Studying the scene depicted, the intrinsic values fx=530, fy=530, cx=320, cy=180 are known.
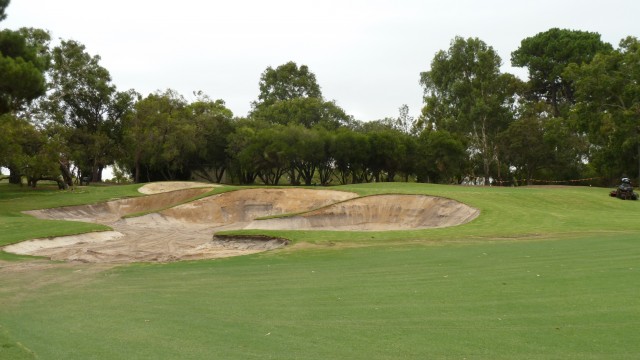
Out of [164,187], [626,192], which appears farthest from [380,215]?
[164,187]

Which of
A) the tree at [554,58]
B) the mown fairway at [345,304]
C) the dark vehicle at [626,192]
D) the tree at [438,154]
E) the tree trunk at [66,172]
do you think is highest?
the tree at [554,58]

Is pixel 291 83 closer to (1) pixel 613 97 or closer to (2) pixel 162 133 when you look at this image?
(2) pixel 162 133

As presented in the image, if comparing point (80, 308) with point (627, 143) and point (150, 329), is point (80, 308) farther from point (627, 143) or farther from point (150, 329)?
point (627, 143)

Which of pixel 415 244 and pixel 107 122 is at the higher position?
pixel 107 122

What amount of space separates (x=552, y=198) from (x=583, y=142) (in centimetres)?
3366

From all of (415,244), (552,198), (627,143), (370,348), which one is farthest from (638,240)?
(627,143)

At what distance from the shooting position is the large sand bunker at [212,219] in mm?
22016

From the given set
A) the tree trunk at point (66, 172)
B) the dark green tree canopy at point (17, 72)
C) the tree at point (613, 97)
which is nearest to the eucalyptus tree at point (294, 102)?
the tree trunk at point (66, 172)

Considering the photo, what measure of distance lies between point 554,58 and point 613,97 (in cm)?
2669

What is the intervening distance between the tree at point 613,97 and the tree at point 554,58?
20.3 meters

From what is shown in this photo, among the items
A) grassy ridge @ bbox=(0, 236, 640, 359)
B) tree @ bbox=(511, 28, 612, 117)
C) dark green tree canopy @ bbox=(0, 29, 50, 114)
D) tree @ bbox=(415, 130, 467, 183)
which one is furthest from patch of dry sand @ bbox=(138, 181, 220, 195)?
tree @ bbox=(511, 28, 612, 117)

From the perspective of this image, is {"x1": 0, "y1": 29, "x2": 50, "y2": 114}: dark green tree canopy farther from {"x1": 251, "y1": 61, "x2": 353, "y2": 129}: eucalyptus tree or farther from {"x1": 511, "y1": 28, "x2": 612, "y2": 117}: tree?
{"x1": 511, "y1": 28, "x2": 612, "y2": 117}: tree

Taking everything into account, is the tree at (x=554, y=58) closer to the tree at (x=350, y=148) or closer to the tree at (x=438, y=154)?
the tree at (x=438, y=154)

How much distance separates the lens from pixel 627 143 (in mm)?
44906
